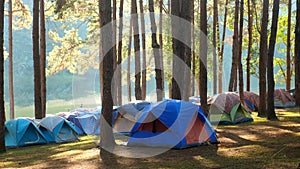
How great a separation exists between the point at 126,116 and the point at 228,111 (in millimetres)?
4407

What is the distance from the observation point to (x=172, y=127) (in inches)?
431

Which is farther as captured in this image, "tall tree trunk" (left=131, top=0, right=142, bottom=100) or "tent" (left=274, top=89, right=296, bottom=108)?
"tent" (left=274, top=89, right=296, bottom=108)

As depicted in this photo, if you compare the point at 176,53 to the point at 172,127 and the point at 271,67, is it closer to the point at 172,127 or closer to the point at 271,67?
the point at 172,127

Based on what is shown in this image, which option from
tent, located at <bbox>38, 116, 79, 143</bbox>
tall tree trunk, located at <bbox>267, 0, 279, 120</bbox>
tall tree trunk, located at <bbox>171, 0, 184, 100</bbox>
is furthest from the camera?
tall tree trunk, located at <bbox>267, 0, 279, 120</bbox>

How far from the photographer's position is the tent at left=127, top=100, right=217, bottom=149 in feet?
35.7

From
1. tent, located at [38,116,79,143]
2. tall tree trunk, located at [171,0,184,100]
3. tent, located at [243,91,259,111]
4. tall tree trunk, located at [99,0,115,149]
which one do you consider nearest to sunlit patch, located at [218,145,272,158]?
tall tree trunk, located at [99,0,115,149]

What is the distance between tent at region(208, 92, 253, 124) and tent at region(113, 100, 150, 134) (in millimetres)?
3461

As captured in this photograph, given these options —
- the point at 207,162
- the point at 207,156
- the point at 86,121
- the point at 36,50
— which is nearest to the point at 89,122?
the point at 86,121

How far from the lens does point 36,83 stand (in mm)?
16031

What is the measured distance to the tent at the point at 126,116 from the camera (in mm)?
15688

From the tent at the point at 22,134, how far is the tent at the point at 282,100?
1573cm

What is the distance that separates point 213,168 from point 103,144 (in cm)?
420

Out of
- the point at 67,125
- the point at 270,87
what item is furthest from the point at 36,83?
the point at 270,87

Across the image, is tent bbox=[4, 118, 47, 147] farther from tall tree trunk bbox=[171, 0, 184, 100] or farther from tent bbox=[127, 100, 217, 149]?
tall tree trunk bbox=[171, 0, 184, 100]
